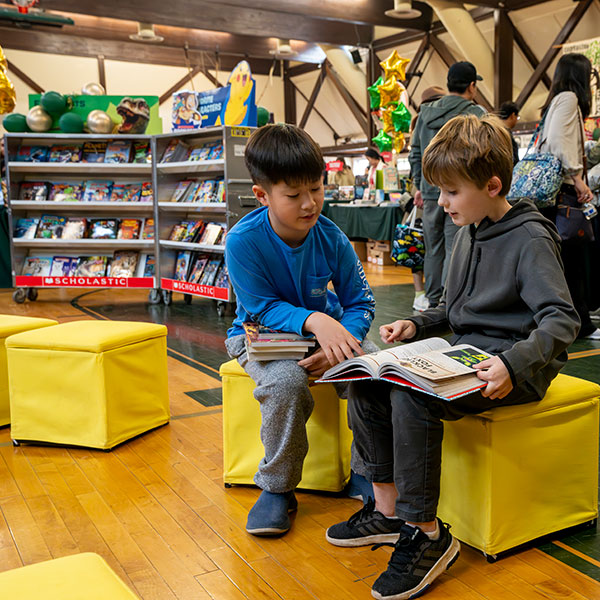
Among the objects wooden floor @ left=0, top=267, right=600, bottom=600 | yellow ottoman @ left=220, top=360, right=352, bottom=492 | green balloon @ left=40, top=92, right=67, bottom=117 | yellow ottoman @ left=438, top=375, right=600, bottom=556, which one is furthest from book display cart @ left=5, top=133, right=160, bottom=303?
yellow ottoman @ left=438, top=375, right=600, bottom=556

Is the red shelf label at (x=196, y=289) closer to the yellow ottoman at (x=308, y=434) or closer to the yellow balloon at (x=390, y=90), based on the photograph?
the yellow ottoman at (x=308, y=434)

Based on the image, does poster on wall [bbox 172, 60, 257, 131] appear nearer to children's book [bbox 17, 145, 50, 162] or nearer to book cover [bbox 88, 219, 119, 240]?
book cover [bbox 88, 219, 119, 240]

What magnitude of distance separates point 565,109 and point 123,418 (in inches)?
101

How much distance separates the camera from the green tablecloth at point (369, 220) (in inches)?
310

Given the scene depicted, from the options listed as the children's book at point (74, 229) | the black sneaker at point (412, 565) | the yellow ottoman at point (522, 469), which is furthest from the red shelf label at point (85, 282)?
the black sneaker at point (412, 565)

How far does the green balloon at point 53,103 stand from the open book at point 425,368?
4792mm

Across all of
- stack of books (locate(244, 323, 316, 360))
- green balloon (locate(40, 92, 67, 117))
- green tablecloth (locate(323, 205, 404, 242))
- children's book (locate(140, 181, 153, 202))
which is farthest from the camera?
green tablecloth (locate(323, 205, 404, 242))

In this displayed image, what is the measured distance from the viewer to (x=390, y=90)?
25.2ft

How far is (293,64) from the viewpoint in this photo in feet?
49.2

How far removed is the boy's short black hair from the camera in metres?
1.72

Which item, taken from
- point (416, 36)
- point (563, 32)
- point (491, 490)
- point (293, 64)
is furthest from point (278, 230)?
point (293, 64)

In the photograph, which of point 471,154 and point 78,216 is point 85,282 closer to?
point 78,216

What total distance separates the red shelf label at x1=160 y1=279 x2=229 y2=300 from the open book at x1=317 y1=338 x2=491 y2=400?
3.48 m

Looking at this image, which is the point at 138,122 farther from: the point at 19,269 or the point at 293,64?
the point at 293,64
